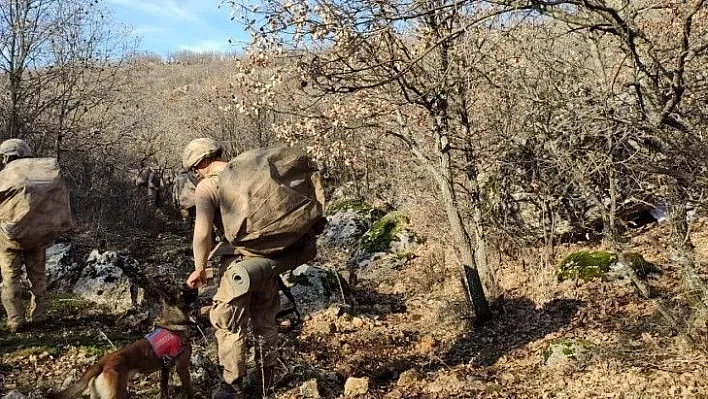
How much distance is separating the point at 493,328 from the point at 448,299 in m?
1.22

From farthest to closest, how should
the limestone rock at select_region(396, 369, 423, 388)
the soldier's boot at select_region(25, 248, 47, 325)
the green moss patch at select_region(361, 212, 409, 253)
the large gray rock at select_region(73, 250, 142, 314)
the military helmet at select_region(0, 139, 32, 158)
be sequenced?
the green moss patch at select_region(361, 212, 409, 253), the large gray rock at select_region(73, 250, 142, 314), the soldier's boot at select_region(25, 248, 47, 325), the military helmet at select_region(0, 139, 32, 158), the limestone rock at select_region(396, 369, 423, 388)

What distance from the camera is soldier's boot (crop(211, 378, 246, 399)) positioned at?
4312 millimetres

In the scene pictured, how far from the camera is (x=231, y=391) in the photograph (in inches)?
171

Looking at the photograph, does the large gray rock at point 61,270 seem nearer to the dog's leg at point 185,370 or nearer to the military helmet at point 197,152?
the dog's leg at point 185,370

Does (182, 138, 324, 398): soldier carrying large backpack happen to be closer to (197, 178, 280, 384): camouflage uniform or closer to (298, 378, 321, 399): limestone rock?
(197, 178, 280, 384): camouflage uniform

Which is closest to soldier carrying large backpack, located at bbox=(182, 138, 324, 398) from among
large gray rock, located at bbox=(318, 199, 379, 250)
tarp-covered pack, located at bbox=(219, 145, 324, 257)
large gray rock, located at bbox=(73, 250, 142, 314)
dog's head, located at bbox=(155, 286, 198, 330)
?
tarp-covered pack, located at bbox=(219, 145, 324, 257)

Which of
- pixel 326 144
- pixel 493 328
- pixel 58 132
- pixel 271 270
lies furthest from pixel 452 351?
pixel 58 132

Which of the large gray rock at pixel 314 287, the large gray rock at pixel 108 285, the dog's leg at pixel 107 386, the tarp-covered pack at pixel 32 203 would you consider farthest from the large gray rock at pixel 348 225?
the dog's leg at pixel 107 386

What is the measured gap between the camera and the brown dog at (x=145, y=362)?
3.72 meters

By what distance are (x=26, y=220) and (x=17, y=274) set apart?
0.67 m

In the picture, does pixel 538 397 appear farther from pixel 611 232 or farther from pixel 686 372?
pixel 611 232

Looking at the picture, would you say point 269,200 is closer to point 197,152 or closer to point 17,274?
point 197,152

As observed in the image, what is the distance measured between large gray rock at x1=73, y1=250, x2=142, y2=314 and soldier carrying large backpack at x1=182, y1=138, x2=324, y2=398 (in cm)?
328

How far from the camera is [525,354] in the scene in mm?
5922
